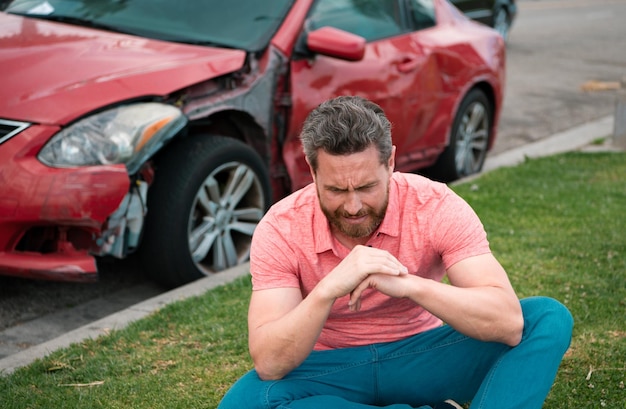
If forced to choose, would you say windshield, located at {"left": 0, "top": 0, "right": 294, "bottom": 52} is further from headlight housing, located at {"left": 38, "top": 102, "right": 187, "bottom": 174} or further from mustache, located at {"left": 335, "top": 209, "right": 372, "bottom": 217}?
mustache, located at {"left": 335, "top": 209, "right": 372, "bottom": 217}

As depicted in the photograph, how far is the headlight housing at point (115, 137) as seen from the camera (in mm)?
4520

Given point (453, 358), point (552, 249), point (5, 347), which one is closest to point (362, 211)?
point (453, 358)

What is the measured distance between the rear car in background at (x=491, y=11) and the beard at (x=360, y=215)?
30.0 ft

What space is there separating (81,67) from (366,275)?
7.73 ft

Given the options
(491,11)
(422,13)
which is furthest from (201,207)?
(491,11)

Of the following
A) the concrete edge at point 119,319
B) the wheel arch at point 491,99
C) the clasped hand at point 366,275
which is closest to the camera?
the clasped hand at point 366,275

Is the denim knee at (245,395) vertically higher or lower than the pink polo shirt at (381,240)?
lower

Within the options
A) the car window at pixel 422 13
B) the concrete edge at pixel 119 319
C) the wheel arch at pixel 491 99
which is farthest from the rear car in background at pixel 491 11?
the concrete edge at pixel 119 319

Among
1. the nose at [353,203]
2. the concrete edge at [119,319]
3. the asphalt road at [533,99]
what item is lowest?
the asphalt road at [533,99]

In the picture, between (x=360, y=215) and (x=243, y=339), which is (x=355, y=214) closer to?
(x=360, y=215)

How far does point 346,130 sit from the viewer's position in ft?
10.1

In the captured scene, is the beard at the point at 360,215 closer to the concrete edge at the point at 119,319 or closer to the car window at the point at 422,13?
the concrete edge at the point at 119,319

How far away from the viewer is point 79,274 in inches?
181

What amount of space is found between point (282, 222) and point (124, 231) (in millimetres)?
1668
